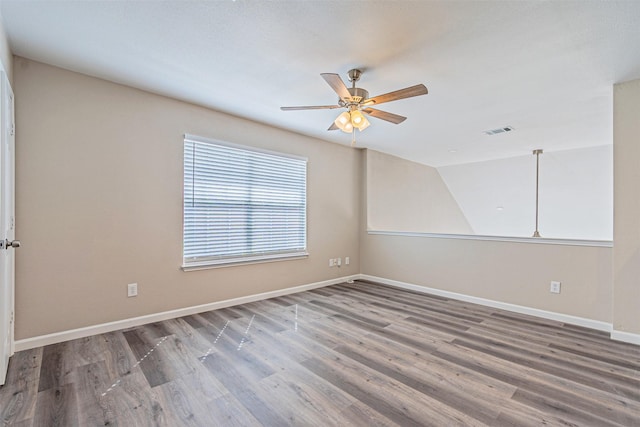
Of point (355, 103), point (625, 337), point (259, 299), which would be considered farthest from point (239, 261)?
point (625, 337)

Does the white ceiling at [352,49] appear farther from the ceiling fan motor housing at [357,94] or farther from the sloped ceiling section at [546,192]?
the sloped ceiling section at [546,192]

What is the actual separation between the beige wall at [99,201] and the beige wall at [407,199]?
2.71 m

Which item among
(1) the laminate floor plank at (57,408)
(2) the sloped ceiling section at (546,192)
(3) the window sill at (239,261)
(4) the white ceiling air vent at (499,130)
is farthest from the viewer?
(2) the sloped ceiling section at (546,192)

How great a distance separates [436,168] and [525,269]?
4.02m

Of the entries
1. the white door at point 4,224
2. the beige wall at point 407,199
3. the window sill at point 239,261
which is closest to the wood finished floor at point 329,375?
the white door at point 4,224

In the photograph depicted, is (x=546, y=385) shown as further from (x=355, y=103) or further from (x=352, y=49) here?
(x=352, y=49)

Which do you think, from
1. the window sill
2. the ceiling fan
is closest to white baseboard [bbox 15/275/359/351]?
the window sill

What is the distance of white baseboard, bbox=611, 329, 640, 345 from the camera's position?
105 inches

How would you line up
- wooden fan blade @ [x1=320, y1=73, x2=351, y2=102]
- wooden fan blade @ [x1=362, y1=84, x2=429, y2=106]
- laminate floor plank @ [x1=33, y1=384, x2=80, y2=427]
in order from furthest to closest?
wooden fan blade @ [x1=362, y1=84, x2=429, y2=106], wooden fan blade @ [x1=320, y1=73, x2=351, y2=102], laminate floor plank @ [x1=33, y1=384, x2=80, y2=427]

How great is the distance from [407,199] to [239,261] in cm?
404

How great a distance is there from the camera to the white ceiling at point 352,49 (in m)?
1.85

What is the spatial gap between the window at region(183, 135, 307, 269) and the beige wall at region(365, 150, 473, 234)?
Result: 159cm

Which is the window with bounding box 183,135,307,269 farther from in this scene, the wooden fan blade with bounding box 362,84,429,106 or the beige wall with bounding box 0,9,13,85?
the wooden fan blade with bounding box 362,84,429,106

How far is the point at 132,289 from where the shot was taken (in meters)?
2.96
